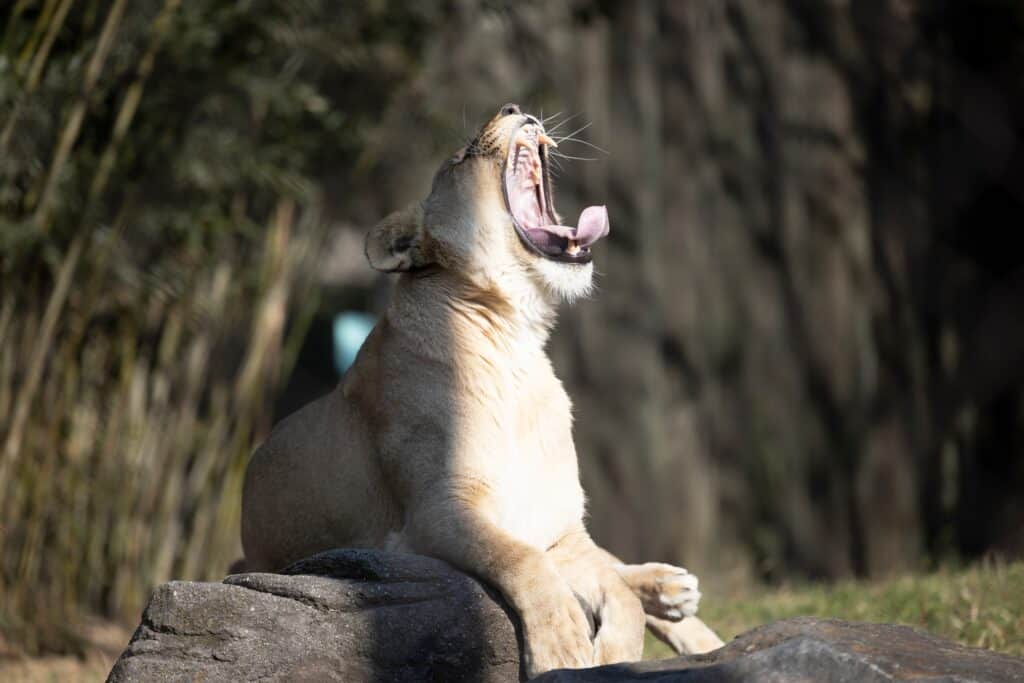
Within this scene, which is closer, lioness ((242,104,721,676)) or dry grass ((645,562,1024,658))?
lioness ((242,104,721,676))

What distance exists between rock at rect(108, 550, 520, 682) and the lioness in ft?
1.23

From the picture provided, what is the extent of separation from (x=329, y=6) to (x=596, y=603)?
4025mm

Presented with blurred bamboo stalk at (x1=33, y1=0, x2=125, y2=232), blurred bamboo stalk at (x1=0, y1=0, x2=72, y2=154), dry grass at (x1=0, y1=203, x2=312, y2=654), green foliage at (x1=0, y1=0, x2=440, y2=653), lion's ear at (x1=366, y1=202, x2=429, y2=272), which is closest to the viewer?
lion's ear at (x1=366, y1=202, x2=429, y2=272)

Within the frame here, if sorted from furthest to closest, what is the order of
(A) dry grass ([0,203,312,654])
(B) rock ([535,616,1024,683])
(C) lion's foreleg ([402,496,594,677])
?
(A) dry grass ([0,203,312,654])
(C) lion's foreleg ([402,496,594,677])
(B) rock ([535,616,1024,683])

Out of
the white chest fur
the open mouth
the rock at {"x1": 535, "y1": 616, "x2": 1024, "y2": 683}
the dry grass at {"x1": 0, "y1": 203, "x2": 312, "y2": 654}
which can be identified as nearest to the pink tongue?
the open mouth

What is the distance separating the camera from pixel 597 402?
886 cm

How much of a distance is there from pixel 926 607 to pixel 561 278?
166 cm

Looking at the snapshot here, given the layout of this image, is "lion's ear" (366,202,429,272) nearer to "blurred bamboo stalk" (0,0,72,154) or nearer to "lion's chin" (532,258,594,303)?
"lion's chin" (532,258,594,303)

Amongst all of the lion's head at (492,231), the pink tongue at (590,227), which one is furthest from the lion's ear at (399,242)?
the pink tongue at (590,227)

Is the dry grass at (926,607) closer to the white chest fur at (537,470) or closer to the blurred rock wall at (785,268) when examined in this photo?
the white chest fur at (537,470)

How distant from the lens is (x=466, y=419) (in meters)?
4.00

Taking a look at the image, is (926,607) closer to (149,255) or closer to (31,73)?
(31,73)

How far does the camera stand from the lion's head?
429 cm

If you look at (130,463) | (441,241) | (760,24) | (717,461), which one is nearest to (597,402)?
(717,461)
